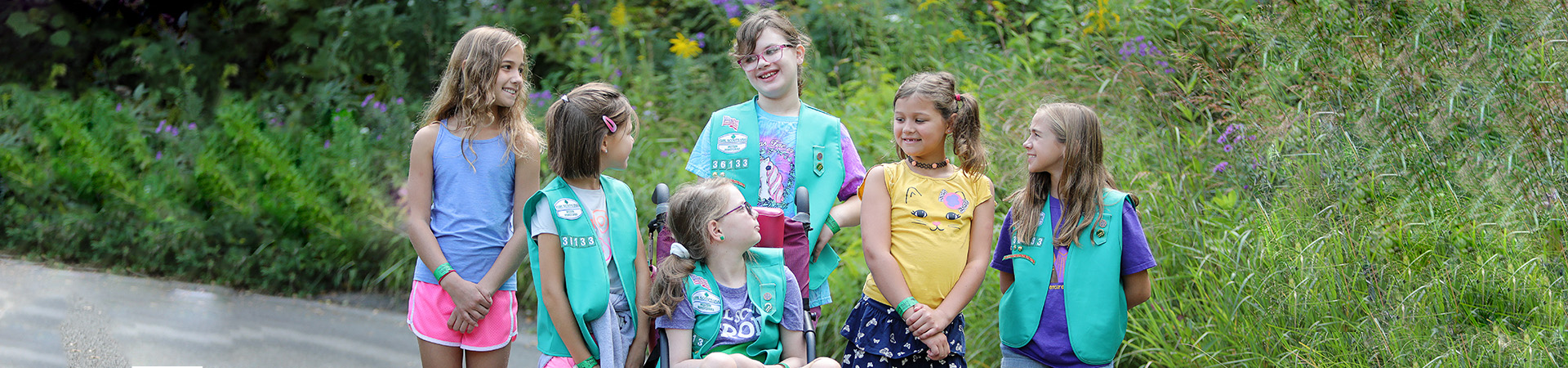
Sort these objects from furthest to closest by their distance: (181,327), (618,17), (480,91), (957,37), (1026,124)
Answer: (618,17), (957,37), (181,327), (1026,124), (480,91)

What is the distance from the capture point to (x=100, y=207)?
7.07 m

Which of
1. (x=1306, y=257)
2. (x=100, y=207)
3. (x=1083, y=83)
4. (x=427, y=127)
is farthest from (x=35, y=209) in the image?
(x=1306, y=257)

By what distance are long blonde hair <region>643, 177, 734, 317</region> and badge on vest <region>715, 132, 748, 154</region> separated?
17.2 inches

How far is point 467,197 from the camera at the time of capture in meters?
2.92

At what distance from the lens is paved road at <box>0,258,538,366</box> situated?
4.91 m

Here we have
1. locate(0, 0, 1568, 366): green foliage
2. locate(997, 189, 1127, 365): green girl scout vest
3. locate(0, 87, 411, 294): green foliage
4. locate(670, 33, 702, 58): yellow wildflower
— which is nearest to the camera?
locate(997, 189, 1127, 365): green girl scout vest

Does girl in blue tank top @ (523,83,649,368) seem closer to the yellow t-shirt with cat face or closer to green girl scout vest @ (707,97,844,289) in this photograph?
green girl scout vest @ (707,97,844,289)

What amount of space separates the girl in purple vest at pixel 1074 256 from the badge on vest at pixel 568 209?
46.3 inches

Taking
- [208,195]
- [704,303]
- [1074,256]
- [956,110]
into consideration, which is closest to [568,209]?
[704,303]

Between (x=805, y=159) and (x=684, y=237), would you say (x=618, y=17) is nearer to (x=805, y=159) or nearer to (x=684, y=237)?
(x=805, y=159)

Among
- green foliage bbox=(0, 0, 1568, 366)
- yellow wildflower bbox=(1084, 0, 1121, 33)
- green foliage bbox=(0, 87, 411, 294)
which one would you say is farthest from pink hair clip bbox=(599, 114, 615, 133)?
green foliage bbox=(0, 87, 411, 294)

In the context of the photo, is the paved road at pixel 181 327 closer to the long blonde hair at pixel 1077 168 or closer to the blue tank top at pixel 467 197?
the blue tank top at pixel 467 197

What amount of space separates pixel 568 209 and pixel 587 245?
0.10 m

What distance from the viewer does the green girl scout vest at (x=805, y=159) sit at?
3.07 m
